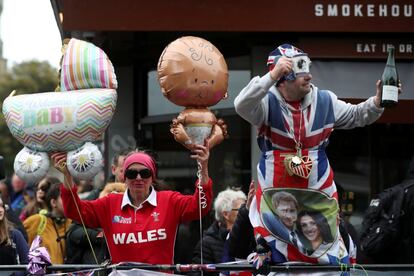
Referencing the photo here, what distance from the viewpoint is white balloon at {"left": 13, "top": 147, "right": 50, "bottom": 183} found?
5.93 metres

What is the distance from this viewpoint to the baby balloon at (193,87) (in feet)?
19.2

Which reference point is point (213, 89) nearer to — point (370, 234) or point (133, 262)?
point (133, 262)

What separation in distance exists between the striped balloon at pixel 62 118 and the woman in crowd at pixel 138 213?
134 mm

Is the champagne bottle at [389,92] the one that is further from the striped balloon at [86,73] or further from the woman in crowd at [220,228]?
the woman in crowd at [220,228]

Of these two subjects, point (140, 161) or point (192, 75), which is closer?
point (192, 75)

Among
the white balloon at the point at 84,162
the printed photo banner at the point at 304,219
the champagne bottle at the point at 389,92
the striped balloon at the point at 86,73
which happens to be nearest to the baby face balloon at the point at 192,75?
the striped balloon at the point at 86,73

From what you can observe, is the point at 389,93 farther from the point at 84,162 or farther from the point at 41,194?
the point at 41,194

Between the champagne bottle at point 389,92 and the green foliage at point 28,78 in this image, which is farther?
the green foliage at point 28,78

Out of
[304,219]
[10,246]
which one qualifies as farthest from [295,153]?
[10,246]

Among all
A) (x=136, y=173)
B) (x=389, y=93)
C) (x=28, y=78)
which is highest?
(x=28, y=78)

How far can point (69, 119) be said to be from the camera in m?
5.89

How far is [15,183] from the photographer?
1356 cm

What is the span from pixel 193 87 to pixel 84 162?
32.1 inches

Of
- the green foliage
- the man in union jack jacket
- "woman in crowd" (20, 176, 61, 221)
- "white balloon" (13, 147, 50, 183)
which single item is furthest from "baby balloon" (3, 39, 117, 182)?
the green foliage
